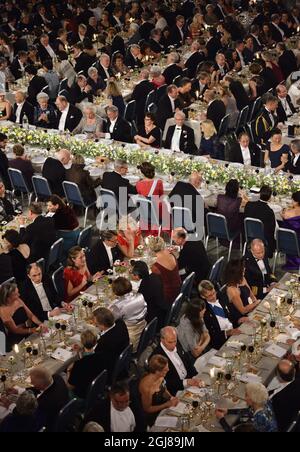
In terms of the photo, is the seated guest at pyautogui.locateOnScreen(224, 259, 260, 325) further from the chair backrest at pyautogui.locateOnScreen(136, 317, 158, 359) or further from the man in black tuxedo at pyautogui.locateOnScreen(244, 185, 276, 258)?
the man in black tuxedo at pyautogui.locateOnScreen(244, 185, 276, 258)

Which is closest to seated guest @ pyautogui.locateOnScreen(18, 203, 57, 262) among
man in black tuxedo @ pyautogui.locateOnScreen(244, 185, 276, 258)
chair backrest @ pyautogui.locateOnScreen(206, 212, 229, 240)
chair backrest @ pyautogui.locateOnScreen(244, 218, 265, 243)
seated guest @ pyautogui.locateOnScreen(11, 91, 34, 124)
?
chair backrest @ pyautogui.locateOnScreen(206, 212, 229, 240)

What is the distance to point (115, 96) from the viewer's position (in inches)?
615

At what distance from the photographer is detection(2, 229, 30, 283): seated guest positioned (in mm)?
10789

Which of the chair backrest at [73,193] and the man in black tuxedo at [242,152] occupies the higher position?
the man in black tuxedo at [242,152]

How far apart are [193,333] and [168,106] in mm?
6571

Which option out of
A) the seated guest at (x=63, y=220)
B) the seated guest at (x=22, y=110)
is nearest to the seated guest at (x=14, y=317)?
the seated guest at (x=63, y=220)

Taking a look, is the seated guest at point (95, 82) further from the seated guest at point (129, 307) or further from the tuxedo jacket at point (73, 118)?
the seated guest at point (129, 307)

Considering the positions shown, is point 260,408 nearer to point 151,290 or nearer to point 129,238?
point 151,290

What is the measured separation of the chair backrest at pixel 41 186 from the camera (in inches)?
512

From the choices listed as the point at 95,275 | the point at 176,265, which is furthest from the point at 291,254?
the point at 95,275

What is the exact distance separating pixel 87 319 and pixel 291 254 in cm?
310

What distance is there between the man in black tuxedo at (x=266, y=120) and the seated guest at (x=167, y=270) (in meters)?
4.52

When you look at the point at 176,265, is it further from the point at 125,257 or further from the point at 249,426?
the point at 249,426

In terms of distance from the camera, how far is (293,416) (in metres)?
8.23
